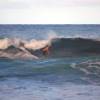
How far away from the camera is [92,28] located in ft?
5.57

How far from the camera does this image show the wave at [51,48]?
1.70m

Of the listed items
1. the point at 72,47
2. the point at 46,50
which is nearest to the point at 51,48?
the point at 46,50

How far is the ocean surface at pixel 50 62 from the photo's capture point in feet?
5.35

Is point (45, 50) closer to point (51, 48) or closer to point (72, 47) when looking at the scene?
point (51, 48)

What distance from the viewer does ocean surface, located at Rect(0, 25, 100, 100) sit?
1630 mm

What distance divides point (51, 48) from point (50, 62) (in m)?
0.10

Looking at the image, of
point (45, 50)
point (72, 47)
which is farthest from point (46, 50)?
point (72, 47)

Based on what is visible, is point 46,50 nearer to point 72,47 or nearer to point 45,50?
point 45,50

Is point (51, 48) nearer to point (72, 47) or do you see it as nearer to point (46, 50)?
point (46, 50)

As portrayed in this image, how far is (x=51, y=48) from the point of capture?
1.71m

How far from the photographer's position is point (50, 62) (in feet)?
5.51
